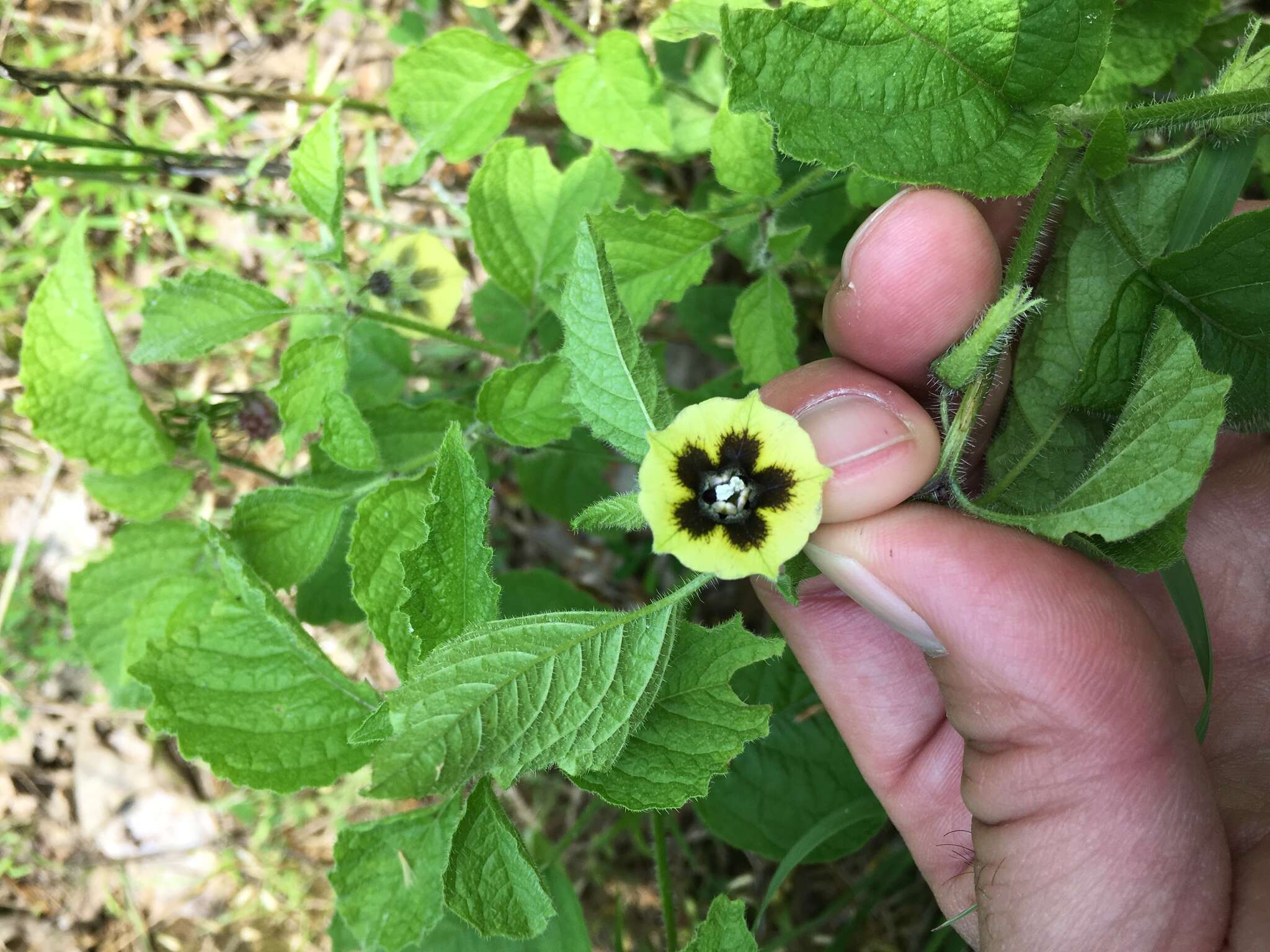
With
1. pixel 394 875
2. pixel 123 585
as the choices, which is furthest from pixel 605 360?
pixel 123 585

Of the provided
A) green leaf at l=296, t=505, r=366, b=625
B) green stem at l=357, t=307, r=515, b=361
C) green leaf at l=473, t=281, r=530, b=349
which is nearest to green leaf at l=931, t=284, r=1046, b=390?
green stem at l=357, t=307, r=515, b=361

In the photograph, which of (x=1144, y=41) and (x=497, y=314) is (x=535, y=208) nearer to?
(x=497, y=314)

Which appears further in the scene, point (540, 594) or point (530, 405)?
point (540, 594)

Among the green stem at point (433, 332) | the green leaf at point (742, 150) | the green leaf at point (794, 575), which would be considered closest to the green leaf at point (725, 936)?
the green leaf at point (794, 575)

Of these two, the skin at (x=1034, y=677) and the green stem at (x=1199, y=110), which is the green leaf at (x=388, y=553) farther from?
the green stem at (x=1199, y=110)

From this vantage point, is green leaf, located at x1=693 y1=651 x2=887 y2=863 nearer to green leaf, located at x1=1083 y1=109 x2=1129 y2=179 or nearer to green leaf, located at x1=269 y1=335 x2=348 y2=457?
green leaf, located at x1=269 y1=335 x2=348 y2=457

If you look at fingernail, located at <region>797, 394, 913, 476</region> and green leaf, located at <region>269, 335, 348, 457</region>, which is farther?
green leaf, located at <region>269, 335, 348, 457</region>
